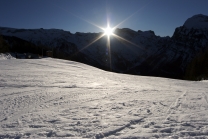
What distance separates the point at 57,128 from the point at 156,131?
187 cm

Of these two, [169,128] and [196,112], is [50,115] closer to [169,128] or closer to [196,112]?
[169,128]

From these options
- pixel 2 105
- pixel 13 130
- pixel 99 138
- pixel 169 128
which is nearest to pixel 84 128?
pixel 99 138

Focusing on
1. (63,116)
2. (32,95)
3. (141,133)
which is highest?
(32,95)

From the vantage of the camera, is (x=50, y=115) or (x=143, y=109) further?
(x=143, y=109)

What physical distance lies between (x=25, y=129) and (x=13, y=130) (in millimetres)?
197

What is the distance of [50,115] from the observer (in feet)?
12.2

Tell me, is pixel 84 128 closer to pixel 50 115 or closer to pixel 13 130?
pixel 50 115

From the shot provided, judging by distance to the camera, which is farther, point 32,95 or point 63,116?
point 32,95

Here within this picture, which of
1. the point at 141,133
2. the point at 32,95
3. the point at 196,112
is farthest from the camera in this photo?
the point at 32,95

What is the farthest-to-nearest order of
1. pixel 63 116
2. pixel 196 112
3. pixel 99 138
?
1. pixel 196 112
2. pixel 63 116
3. pixel 99 138

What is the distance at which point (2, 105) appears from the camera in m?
4.20

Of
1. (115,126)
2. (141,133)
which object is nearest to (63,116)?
(115,126)

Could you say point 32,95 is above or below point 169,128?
above

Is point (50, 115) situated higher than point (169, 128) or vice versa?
point (50, 115)
